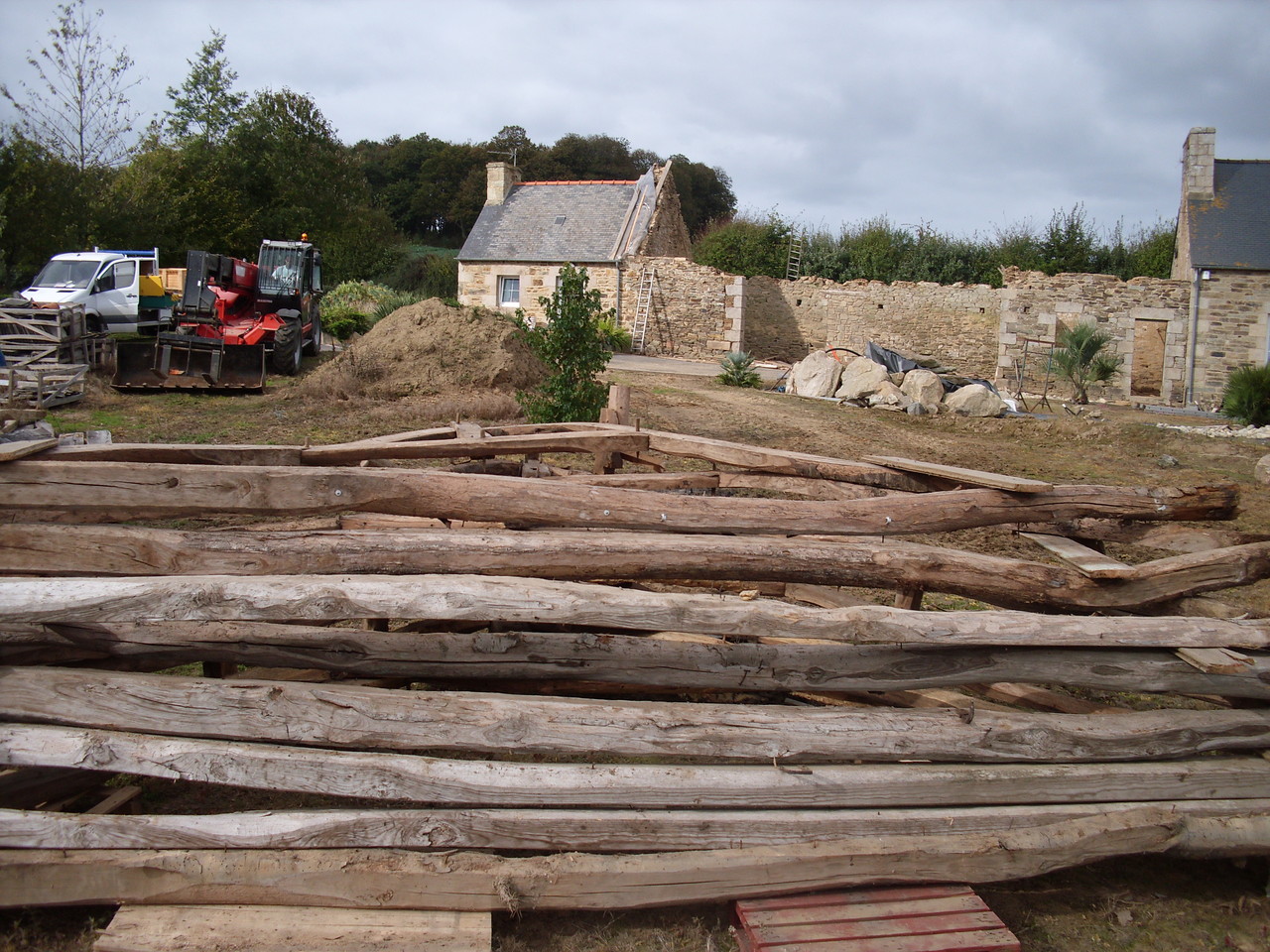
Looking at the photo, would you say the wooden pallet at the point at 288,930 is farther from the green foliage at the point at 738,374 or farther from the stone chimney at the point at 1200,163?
the stone chimney at the point at 1200,163

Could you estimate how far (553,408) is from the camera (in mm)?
8953

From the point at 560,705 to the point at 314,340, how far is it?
1698 cm

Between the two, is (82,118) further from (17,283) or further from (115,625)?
(115,625)

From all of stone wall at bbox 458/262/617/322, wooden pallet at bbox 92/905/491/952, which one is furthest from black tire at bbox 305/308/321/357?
wooden pallet at bbox 92/905/491/952

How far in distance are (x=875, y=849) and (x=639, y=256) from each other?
78.1ft

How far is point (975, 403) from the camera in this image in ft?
48.0

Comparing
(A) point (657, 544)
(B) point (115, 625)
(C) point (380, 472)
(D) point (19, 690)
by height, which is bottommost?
(D) point (19, 690)

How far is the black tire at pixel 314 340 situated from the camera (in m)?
17.7

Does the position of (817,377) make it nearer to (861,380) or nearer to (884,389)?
(861,380)

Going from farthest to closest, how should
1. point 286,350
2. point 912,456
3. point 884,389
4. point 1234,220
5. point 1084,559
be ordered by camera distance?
point 1234,220 < point 884,389 < point 286,350 < point 912,456 < point 1084,559

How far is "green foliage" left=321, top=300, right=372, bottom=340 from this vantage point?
72.4 ft

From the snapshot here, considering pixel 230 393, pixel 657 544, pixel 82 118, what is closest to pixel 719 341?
pixel 230 393

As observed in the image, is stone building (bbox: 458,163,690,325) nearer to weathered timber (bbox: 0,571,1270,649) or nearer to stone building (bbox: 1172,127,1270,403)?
stone building (bbox: 1172,127,1270,403)

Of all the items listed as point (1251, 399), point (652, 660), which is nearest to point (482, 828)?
point (652, 660)
